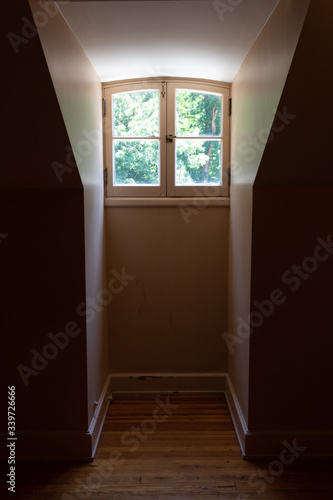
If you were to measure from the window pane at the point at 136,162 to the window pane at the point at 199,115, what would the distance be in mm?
260

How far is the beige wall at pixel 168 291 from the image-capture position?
3.44m

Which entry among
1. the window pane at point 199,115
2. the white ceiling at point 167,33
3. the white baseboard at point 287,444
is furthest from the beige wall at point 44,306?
the window pane at point 199,115

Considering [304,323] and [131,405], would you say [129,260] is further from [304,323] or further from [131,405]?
[304,323]

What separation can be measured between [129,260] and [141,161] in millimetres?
792

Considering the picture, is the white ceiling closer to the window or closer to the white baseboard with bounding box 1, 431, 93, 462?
the window

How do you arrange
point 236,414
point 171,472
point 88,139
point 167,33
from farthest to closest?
point 236,414, point 88,139, point 171,472, point 167,33

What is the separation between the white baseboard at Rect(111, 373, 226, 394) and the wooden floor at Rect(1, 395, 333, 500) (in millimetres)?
443

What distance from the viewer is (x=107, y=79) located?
329 cm

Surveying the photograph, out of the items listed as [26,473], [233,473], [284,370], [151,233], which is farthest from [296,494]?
[151,233]

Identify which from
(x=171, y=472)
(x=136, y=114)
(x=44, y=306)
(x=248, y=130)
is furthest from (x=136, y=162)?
(x=171, y=472)

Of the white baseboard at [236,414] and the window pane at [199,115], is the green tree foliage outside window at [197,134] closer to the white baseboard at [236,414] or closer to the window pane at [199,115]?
the window pane at [199,115]

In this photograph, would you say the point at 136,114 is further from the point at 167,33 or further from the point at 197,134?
the point at 167,33

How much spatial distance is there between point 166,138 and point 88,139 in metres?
0.82

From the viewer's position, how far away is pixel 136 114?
3393mm
